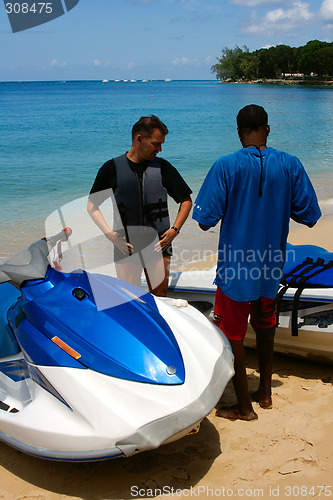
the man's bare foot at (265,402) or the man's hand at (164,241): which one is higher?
the man's hand at (164,241)

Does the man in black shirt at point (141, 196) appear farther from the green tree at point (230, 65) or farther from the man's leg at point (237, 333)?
the green tree at point (230, 65)

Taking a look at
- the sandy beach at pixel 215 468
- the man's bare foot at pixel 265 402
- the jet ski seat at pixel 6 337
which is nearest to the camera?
the sandy beach at pixel 215 468

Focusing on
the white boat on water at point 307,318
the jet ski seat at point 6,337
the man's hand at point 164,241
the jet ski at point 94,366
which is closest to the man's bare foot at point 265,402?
the white boat on water at point 307,318

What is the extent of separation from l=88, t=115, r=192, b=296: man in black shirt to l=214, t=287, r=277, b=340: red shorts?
75cm

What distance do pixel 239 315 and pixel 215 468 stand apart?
0.93 m

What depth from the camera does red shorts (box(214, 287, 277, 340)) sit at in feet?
10.6

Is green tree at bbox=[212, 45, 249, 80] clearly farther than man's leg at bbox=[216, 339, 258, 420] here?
Yes

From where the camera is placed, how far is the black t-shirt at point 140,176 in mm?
3738

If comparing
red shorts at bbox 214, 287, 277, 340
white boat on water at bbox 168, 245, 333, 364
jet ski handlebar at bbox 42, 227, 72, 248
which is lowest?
white boat on water at bbox 168, 245, 333, 364

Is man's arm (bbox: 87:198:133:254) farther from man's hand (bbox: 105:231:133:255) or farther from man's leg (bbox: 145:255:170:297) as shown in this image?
man's leg (bbox: 145:255:170:297)

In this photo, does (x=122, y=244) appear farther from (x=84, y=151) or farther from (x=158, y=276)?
(x=84, y=151)

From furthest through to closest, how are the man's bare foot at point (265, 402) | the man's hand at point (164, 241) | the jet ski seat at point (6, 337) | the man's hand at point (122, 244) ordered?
the man's hand at point (164, 241)
the man's hand at point (122, 244)
the man's bare foot at point (265, 402)
the jet ski seat at point (6, 337)

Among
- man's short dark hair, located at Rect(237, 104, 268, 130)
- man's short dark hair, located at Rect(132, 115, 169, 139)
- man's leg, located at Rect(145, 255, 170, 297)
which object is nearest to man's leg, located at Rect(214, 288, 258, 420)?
man's leg, located at Rect(145, 255, 170, 297)

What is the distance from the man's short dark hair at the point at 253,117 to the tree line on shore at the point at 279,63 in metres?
113
